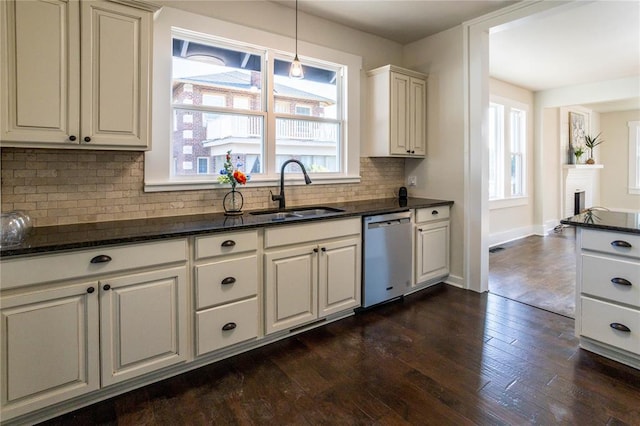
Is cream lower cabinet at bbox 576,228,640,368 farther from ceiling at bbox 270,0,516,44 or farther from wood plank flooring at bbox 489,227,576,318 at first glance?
ceiling at bbox 270,0,516,44

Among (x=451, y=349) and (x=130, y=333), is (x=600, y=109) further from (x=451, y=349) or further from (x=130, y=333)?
(x=130, y=333)

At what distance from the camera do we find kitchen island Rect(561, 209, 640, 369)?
88.7 inches

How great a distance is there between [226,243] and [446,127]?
107 inches

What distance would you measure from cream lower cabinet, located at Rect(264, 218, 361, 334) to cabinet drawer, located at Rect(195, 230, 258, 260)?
0.12 meters

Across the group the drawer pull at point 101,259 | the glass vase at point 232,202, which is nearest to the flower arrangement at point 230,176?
the glass vase at point 232,202

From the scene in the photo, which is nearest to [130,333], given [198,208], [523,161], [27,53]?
[198,208]

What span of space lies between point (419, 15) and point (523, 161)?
4.40m

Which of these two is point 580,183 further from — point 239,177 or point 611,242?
point 239,177

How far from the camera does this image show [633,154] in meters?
8.47

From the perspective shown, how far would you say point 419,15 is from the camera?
3.51m

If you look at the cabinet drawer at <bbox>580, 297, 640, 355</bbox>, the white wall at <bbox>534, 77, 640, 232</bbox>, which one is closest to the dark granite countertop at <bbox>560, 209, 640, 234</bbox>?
the cabinet drawer at <bbox>580, 297, 640, 355</bbox>

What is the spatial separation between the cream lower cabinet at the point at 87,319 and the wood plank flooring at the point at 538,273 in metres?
3.10

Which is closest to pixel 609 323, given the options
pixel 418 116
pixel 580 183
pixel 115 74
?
pixel 418 116

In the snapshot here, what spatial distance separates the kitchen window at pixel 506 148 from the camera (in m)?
6.14
